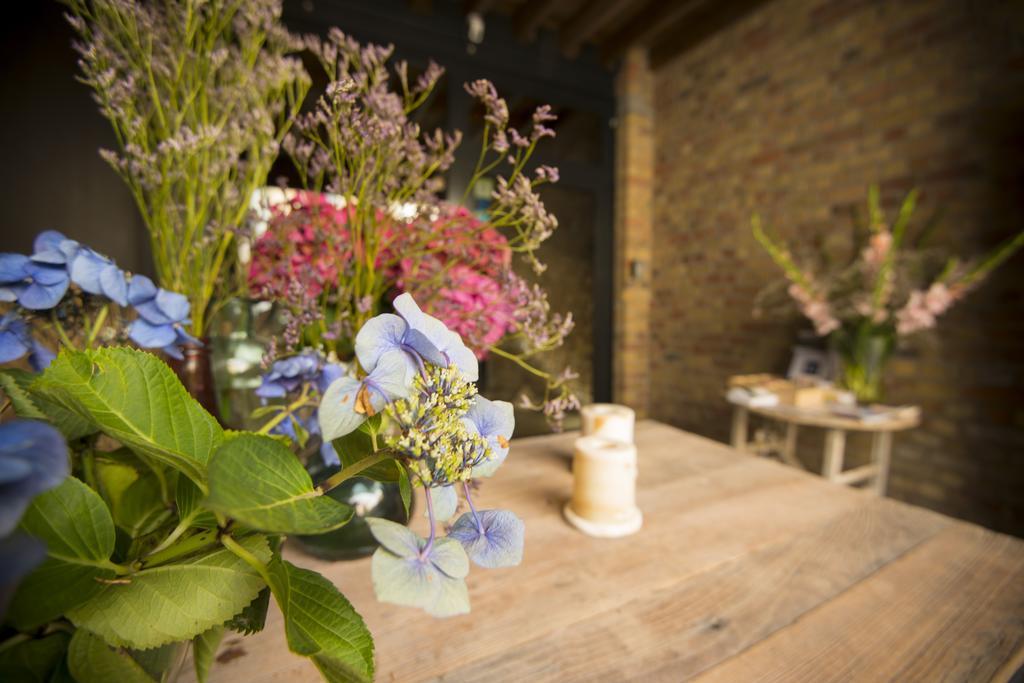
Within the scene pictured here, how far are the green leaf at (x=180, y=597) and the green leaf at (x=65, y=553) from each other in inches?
0.6

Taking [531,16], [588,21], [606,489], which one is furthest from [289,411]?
[588,21]

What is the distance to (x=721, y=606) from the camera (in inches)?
23.1

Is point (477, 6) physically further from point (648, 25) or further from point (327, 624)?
point (327, 624)

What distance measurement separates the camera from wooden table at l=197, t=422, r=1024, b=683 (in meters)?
0.49

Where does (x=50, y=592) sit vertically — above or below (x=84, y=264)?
below

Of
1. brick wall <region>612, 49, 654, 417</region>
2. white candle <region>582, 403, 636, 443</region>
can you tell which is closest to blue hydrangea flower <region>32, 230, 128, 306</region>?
white candle <region>582, 403, 636, 443</region>

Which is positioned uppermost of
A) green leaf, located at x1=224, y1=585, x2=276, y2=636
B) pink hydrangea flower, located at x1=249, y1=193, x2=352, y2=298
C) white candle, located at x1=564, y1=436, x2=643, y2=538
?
pink hydrangea flower, located at x1=249, y1=193, x2=352, y2=298

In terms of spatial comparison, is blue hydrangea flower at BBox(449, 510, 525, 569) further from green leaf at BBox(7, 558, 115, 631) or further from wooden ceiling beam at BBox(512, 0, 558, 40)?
wooden ceiling beam at BBox(512, 0, 558, 40)

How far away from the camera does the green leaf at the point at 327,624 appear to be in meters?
0.24

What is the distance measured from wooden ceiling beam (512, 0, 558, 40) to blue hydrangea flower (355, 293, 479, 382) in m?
3.41

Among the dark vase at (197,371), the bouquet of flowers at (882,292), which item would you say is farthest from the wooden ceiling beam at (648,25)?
the dark vase at (197,371)

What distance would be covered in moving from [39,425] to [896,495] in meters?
3.39

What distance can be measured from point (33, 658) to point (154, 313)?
329mm

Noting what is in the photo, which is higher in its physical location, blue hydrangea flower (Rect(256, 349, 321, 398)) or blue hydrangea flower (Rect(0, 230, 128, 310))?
blue hydrangea flower (Rect(0, 230, 128, 310))
